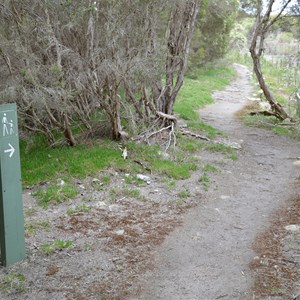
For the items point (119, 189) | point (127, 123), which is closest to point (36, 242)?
point (119, 189)

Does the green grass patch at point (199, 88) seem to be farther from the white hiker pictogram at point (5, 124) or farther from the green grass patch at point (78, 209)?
the white hiker pictogram at point (5, 124)

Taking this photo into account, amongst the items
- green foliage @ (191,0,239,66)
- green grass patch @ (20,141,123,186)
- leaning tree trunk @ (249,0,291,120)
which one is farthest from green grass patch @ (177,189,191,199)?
green foliage @ (191,0,239,66)

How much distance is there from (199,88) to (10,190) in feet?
57.8

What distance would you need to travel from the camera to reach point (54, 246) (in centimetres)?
550

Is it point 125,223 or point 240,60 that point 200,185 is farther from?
point 240,60

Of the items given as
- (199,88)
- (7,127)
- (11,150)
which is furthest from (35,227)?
(199,88)

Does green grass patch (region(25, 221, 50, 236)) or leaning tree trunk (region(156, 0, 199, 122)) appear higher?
leaning tree trunk (region(156, 0, 199, 122))

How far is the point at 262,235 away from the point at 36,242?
2.90 m

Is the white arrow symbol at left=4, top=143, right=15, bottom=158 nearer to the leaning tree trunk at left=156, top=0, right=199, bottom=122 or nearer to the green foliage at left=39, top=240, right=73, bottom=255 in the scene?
the green foliage at left=39, top=240, right=73, bottom=255

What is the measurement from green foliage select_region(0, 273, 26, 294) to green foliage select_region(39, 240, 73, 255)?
0.60 m

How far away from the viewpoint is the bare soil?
183 inches

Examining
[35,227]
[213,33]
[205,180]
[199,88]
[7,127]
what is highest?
[7,127]

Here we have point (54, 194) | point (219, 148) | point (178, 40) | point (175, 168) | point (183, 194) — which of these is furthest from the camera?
point (178, 40)

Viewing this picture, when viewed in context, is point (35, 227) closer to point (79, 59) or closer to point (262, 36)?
point (79, 59)
